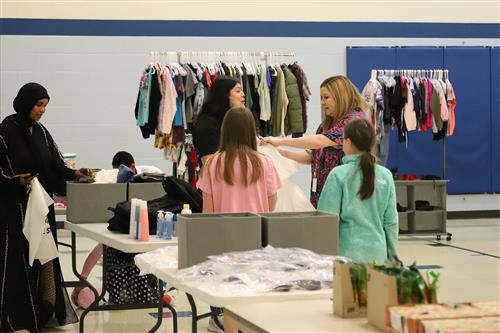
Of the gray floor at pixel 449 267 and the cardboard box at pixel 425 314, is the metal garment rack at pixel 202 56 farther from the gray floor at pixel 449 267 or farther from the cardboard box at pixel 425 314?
the cardboard box at pixel 425 314

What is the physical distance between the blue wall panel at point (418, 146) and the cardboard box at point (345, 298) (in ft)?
29.8

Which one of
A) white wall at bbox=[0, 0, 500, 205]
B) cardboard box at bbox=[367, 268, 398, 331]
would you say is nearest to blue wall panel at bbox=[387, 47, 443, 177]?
white wall at bbox=[0, 0, 500, 205]

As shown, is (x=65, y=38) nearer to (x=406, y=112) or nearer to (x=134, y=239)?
(x=406, y=112)

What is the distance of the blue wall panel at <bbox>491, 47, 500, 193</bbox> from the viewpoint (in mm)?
11891

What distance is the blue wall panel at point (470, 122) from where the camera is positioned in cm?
1182

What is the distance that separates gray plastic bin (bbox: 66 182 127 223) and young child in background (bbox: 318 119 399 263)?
1.83m

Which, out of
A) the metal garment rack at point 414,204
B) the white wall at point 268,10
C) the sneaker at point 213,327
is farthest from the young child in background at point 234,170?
the white wall at point 268,10

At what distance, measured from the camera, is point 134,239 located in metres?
4.61

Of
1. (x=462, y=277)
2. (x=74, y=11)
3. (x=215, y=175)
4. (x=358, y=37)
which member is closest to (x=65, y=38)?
(x=74, y=11)

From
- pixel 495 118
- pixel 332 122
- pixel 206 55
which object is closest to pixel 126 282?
pixel 332 122

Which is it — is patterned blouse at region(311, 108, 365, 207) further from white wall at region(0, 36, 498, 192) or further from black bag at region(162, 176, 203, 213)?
white wall at region(0, 36, 498, 192)

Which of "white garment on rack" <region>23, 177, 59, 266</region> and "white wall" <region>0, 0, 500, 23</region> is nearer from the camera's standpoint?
"white garment on rack" <region>23, 177, 59, 266</region>

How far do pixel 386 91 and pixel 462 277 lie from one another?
3.39m

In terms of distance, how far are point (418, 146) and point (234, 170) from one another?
307 inches
